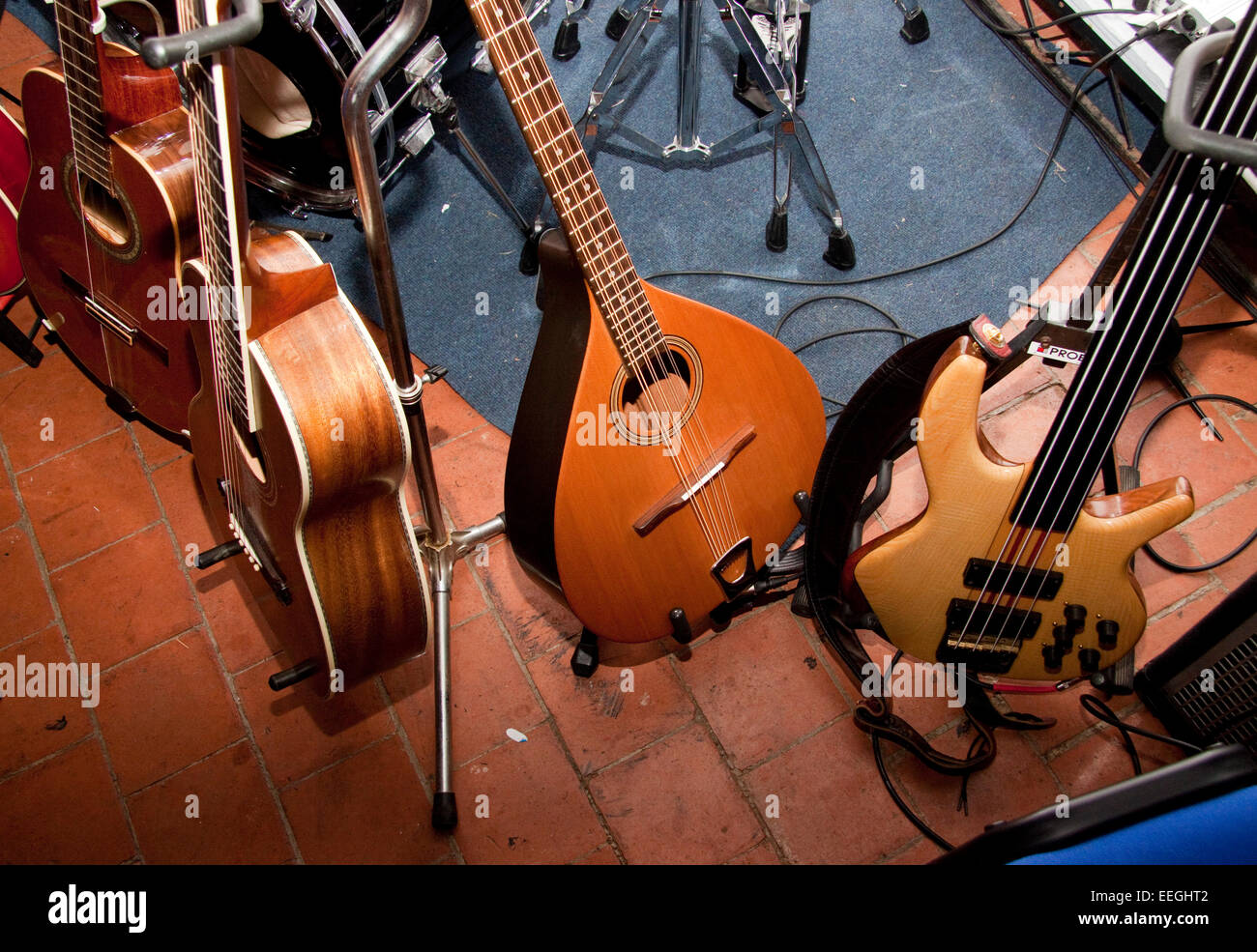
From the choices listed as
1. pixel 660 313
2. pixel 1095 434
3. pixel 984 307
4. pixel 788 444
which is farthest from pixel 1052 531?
pixel 984 307

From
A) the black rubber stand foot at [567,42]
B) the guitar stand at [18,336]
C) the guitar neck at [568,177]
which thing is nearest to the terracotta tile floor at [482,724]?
the guitar stand at [18,336]

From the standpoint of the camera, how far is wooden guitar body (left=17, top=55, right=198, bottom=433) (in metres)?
1.96

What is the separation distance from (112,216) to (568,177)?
Result: 1061 mm

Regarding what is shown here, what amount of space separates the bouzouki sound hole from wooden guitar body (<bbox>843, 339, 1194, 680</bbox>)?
18.2 inches

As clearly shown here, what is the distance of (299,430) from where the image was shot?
5.05ft

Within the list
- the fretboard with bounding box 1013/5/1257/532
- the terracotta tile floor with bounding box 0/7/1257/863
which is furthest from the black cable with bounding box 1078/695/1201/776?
the fretboard with bounding box 1013/5/1257/532

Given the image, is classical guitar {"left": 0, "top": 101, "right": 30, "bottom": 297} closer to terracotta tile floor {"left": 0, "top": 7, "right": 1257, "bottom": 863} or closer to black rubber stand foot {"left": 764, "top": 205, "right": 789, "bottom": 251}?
terracotta tile floor {"left": 0, "top": 7, "right": 1257, "bottom": 863}

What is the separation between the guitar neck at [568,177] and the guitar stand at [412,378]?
0.21 meters

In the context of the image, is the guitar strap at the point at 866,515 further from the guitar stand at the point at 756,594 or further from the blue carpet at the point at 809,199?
the blue carpet at the point at 809,199

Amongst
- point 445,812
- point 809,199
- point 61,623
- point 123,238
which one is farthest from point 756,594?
point 61,623

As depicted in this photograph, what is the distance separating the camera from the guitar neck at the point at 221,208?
4.23ft

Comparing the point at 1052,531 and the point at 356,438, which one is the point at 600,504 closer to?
the point at 356,438

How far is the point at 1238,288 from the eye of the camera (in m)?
2.77
